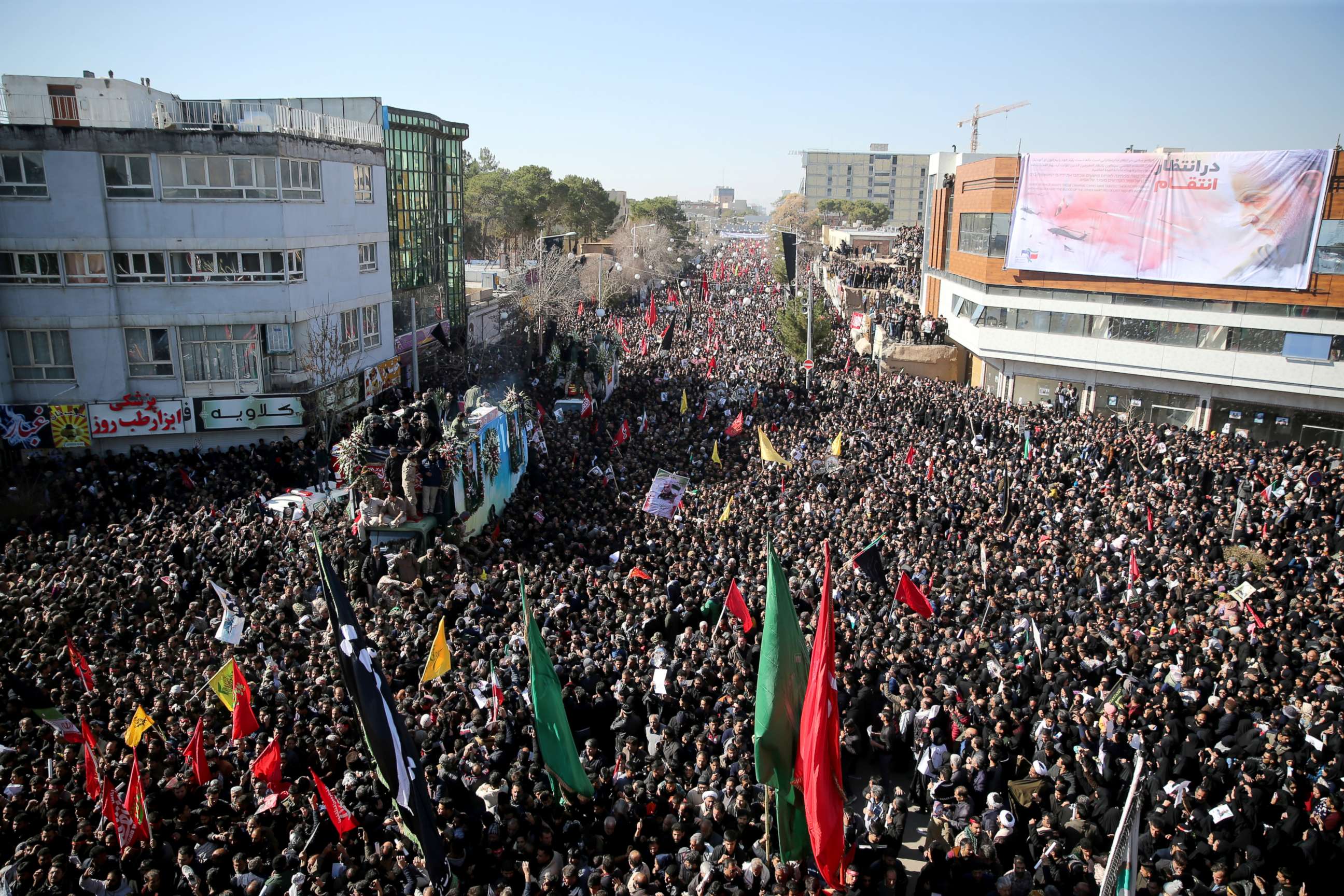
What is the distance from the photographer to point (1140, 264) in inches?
1222

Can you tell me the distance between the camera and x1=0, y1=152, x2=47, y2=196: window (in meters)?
23.2

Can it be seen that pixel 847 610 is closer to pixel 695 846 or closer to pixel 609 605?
pixel 609 605

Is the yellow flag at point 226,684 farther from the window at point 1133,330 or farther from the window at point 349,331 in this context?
the window at point 1133,330

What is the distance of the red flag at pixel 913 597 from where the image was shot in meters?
12.9

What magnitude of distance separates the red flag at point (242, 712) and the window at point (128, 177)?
62.2ft

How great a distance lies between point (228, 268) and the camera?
81.5 feet

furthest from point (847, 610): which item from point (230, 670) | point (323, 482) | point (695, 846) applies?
point (323, 482)

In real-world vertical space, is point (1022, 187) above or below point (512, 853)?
above

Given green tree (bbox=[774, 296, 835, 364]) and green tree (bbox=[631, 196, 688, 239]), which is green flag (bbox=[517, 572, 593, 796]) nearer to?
green tree (bbox=[774, 296, 835, 364])

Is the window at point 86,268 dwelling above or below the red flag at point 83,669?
above

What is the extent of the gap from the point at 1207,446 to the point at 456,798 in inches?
821

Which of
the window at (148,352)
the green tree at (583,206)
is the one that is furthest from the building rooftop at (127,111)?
the green tree at (583,206)

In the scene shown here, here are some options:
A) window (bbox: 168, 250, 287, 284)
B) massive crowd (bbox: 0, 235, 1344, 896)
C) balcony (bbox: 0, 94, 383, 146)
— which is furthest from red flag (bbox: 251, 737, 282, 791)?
balcony (bbox: 0, 94, 383, 146)

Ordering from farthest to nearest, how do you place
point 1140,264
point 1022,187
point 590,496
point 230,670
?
point 1022,187 < point 1140,264 < point 590,496 < point 230,670
